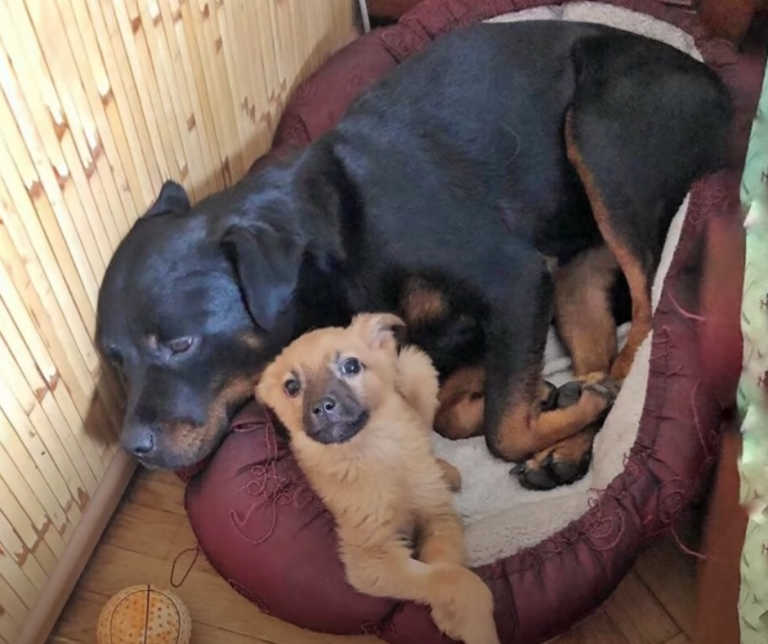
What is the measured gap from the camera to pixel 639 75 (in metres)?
2.18

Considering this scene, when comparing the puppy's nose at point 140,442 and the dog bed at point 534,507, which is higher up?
the puppy's nose at point 140,442

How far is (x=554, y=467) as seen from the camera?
79.4 inches

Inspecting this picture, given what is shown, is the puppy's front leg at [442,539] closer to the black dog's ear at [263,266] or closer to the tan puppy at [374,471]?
the tan puppy at [374,471]

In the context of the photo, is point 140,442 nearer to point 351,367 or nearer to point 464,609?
point 351,367

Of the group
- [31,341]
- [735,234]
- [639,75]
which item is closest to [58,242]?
[31,341]

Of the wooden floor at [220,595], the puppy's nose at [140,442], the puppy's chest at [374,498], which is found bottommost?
the wooden floor at [220,595]

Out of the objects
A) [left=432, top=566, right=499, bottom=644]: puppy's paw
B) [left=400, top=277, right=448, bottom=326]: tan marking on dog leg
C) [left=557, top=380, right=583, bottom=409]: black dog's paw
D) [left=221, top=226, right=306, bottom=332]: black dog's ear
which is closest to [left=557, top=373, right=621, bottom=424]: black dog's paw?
[left=557, top=380, right=583, bottom=409]: black dog's paw

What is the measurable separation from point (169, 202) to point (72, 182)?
0.27 m

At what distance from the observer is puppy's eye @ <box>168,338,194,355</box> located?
1789 millimetres

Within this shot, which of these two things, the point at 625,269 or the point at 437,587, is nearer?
the point at 437,587

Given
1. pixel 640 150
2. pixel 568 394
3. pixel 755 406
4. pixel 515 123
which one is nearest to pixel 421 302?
pixel 568 394

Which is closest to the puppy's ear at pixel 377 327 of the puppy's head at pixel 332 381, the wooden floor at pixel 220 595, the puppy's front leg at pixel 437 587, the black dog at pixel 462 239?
the puppy's head at pixel 332 381

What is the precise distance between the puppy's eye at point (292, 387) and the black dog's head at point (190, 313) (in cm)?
15

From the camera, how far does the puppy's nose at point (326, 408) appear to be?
165 cm
